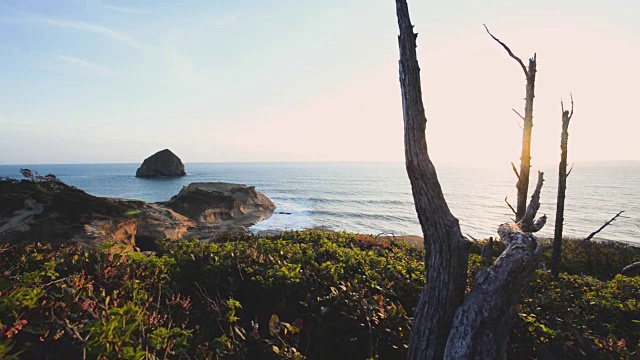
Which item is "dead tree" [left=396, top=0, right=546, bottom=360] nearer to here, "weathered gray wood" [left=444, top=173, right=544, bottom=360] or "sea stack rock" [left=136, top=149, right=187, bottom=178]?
"weathered gray wood" [left=444, top=173, right=544, bottom=360]

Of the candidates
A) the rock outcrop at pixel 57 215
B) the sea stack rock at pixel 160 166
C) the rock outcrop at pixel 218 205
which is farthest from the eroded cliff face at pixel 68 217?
the sea stack rock at pixel 160 166

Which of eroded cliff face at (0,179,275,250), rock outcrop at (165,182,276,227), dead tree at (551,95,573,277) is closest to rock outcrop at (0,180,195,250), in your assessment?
eroded cliff face at (0,179,275,250)

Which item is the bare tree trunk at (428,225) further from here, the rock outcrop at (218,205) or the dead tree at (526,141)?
the rock outcrop at (218,205)

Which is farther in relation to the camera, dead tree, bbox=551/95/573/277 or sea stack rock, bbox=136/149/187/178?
sea stack rock, bbox=136/149/187/178

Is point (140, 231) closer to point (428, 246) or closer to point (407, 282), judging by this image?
point (407, 282)

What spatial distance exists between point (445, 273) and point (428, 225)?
49 cm

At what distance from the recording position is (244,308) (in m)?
4.13

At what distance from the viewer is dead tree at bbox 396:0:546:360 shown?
2715 millimetres

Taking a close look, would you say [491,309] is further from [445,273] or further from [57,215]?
[57,215]

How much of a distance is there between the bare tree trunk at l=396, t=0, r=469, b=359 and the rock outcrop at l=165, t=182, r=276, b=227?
2621 centimetres

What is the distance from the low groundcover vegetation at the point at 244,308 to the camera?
7.85ft

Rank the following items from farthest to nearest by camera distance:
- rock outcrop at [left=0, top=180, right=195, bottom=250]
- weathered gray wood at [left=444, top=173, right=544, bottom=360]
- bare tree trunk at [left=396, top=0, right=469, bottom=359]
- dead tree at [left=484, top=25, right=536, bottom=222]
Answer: rock outcrop at [left=0, top=180, right=195, bottom=250], dead tree at [left=484, top=25, right=536, bottom=222], bare tree trunk at [left=396, top=0, right=469, bottom=359], weathered gray wood at [left=444, top=173, right=544, bottom=360]

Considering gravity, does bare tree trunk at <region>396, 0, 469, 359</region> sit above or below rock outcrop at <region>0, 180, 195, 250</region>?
above

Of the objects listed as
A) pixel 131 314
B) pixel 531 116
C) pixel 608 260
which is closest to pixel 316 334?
pixel 131 314
